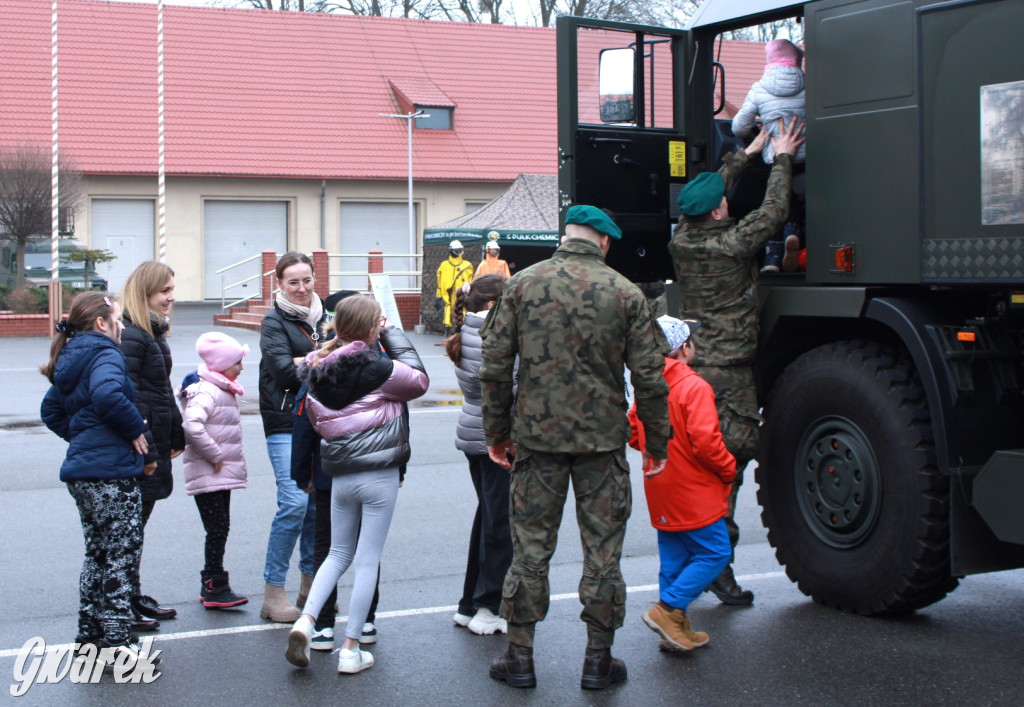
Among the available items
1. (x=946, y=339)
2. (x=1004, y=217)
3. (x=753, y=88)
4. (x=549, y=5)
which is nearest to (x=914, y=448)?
(x=946, y=339)

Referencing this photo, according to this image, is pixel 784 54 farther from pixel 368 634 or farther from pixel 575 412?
pixel 368 634

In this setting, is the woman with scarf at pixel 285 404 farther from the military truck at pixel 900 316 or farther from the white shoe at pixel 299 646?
the military truck at pixel 900 316

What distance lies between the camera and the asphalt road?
480 cm

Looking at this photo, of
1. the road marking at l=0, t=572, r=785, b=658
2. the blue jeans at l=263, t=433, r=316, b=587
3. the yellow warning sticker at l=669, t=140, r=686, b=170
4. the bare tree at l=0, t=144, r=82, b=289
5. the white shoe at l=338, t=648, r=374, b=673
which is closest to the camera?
the white shoe at l=338, t=648, r=374, b=673

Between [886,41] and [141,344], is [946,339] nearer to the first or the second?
[886,41]

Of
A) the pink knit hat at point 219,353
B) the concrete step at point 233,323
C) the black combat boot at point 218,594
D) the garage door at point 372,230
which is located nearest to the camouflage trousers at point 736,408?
the pink knit hat at point 219,353

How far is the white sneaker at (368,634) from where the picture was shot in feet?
17.7

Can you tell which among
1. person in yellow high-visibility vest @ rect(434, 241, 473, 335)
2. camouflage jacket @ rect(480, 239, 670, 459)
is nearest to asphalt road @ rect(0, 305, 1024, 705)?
camouflage jacket @ rect(480, 239, 670, 459)

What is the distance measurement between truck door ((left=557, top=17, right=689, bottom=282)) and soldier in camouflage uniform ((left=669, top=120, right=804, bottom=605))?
2.73 feet

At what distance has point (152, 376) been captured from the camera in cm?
572

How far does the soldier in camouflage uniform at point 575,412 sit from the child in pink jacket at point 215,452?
1.67 metres

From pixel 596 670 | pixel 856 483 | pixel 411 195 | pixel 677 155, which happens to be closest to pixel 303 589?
pixel 596 670

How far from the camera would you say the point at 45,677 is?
197 inches

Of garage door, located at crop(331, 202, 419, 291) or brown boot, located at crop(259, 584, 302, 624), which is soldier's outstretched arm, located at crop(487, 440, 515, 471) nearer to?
brown boot, located at crop(259, 584, 302, 624)
